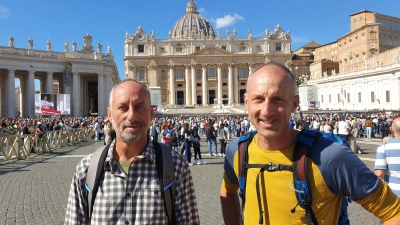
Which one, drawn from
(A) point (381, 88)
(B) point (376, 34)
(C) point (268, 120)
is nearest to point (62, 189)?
(C) point (268, 120)

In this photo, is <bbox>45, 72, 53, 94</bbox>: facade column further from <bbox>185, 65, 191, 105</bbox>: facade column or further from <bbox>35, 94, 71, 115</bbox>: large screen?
<bbox>185, 65, 191, 105</bbox>: facade column

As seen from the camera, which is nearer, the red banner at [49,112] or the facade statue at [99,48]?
the red banner at [49,112]

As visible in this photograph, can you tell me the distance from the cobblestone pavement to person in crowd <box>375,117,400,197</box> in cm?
206

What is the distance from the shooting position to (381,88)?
37.9 m

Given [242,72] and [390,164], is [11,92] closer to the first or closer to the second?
[390,164]

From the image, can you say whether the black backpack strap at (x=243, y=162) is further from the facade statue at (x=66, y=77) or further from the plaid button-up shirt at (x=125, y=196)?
the facade statue at (x=66, y=77)

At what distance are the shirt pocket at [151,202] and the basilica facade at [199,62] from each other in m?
70.8

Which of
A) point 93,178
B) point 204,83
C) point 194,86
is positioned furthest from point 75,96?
point 204,83

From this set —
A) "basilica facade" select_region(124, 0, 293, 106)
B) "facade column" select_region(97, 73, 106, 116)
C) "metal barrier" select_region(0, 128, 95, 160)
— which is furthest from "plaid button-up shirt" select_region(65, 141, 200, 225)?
"basilica facade" select_region(124, 0, 293, 106)

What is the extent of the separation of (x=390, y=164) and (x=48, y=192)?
259 inches

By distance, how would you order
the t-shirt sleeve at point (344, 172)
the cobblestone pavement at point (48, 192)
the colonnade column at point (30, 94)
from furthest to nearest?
1. the colonnade column at point (30, 94)
2. the cobblestone pavement at point (48, 192)
3. the t-shirt sleeve at point (344, 172)

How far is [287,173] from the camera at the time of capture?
73.2 inches

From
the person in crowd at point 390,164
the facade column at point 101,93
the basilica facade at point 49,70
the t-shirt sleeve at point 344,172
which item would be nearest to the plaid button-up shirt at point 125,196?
the t-shirt sleeve at point 344,172

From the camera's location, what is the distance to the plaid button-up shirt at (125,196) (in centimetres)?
209
